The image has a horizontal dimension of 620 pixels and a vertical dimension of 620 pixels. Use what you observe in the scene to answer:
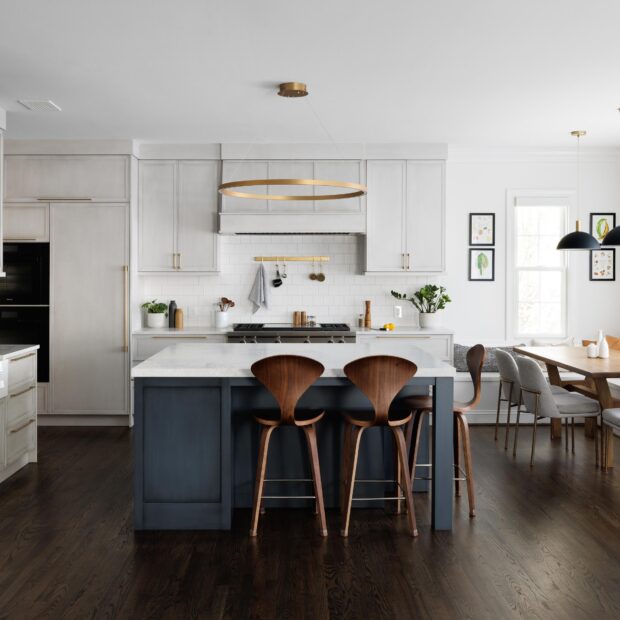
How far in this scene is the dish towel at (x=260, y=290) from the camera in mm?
6992

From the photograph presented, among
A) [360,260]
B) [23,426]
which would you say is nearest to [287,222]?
[360,260]

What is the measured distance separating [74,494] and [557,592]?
3.02m

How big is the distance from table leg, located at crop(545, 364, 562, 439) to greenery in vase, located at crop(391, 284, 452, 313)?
4.14 ft

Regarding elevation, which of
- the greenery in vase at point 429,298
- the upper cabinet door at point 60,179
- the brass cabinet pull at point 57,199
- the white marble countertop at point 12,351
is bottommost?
the white marble countertop at point 12,351

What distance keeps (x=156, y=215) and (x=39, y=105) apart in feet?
5.63

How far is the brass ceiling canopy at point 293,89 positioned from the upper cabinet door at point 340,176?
184 cm

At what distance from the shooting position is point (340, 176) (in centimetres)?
663

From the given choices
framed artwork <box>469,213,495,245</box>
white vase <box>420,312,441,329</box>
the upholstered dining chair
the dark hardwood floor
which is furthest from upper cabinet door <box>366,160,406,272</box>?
the dark hardwood floor

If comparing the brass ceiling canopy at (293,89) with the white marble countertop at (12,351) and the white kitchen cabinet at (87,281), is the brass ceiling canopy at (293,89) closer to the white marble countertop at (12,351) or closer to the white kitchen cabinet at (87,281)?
the white kitchen cabinet at (87,281)

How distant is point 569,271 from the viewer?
7207mm

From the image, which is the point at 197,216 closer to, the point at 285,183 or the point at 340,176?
the point at 340,176

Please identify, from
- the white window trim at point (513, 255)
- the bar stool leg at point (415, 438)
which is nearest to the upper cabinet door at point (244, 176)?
the white window trim at point (513, 255)

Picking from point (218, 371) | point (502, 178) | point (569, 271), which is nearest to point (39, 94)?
point (218, 371)

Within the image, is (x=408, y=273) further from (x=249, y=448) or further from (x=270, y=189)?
(x=249, y=448)
